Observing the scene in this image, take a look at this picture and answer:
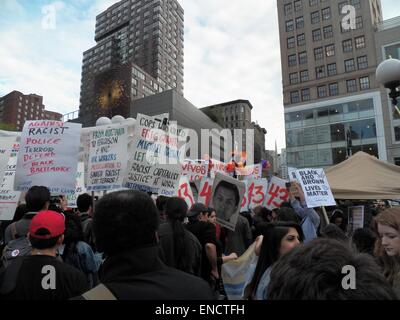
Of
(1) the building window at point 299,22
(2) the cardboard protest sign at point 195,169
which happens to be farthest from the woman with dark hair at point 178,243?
(1) the building window at point 299,22

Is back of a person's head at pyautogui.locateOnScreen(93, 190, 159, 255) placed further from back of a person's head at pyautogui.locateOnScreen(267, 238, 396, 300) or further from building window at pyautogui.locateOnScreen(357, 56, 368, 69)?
building window at pyautogui.locateOnScreen(357, 56, 368, 69)

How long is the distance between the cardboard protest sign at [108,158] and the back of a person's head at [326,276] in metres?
5.33

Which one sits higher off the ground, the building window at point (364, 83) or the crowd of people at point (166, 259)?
the building window at point (364, 83)

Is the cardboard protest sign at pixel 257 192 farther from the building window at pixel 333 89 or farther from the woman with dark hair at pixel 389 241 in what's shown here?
the building window at pixel 333 89

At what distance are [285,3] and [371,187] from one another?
5357cm

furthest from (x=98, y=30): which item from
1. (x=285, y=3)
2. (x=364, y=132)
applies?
(x=364, y=132)

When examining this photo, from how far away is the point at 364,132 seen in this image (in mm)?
42750

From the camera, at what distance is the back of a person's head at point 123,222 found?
60.7 inches

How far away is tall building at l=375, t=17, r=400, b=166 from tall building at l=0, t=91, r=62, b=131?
89.8 metres

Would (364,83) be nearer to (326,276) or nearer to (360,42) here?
(360,42)

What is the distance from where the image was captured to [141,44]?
12344 centimetres

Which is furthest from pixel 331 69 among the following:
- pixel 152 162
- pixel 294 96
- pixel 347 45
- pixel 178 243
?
pixel 178 243

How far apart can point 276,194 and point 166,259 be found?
13.9 feet
